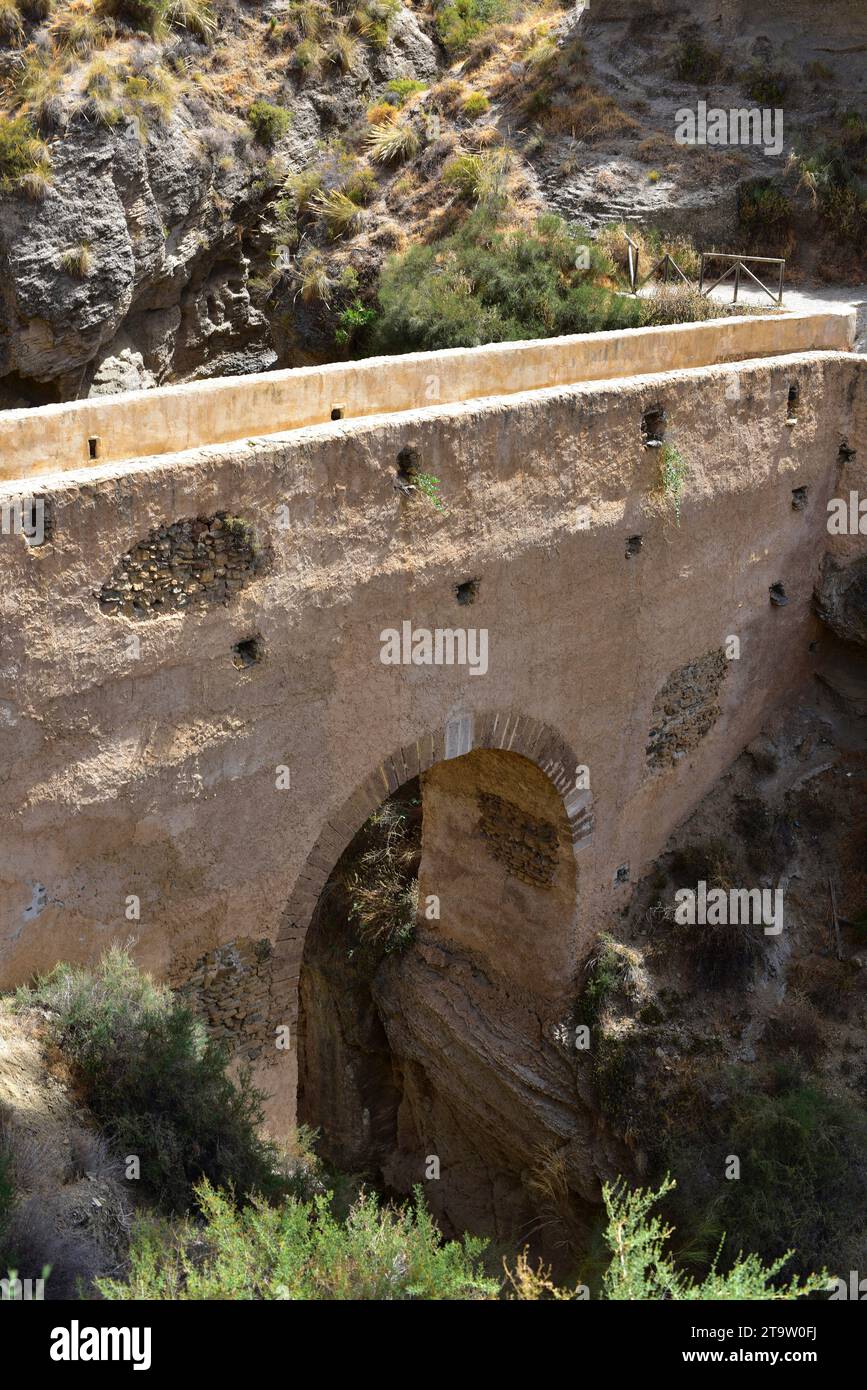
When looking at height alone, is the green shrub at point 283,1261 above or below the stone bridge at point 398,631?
below

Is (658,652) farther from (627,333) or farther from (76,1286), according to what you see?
(76,1286)

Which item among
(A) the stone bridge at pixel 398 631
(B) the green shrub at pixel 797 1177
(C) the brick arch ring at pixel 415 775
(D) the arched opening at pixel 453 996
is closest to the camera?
(A) the stone bridge at pixel 398 631

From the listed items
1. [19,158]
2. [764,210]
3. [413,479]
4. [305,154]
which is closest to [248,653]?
[413,479]

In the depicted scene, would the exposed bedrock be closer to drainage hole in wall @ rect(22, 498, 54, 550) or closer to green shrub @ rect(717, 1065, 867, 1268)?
green shrub @ rect(717, 1065, 867, 1268)

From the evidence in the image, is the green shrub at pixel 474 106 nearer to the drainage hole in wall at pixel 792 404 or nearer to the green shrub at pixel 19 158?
the green shrub at pixel 19 158

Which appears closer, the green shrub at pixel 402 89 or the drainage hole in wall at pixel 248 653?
the drainage hole in wall at pixel 248 653

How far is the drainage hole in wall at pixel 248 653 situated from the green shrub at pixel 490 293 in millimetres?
10449

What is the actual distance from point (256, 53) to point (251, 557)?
17009mm

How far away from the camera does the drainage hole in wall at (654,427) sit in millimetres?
8672

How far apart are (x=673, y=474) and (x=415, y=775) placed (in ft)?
9.48

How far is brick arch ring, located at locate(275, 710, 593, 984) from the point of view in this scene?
7504 mm

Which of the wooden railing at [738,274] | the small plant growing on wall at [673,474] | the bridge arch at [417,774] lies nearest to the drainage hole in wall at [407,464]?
the bridge arch at [417,774]

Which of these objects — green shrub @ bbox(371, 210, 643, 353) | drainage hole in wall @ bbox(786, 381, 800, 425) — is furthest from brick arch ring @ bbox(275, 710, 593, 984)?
green shrub @ bbox(371, 210, 643, 353)

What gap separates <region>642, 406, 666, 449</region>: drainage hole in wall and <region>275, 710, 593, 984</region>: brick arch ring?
6.87 feet
